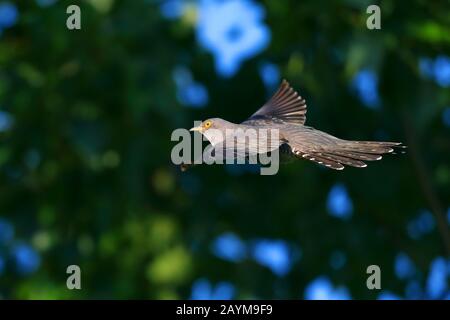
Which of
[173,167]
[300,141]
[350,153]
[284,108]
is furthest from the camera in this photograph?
[173,167]

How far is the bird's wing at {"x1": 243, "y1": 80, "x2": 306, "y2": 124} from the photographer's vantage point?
3846 millimetres

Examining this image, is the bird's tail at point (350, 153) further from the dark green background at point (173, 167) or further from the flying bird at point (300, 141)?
the dark green background at point (173, 167)

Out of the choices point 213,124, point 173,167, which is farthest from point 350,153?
point 173,167

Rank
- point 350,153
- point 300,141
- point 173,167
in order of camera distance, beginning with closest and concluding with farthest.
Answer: point 350,153
point 300,141
point 173,167

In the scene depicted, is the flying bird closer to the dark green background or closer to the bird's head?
the bird's head

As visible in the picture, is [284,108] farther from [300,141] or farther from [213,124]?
[213,124]

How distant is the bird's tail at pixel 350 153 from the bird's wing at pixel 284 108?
0.72 ft

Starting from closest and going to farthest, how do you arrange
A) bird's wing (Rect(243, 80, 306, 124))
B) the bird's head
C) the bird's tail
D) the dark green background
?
the bird's tail, the bird's head, bird's wing (Rect(243, 80, 306, 124)), the dark green background

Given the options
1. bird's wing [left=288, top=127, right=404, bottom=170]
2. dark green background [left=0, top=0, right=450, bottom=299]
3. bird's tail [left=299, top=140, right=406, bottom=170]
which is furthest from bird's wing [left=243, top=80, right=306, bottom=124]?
dark green background [left=0, top=0, right=450, bottom=299]

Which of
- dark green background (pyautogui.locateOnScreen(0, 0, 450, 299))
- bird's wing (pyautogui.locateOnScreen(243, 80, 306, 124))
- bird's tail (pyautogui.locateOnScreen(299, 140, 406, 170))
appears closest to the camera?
bird's tail (pyautogui.locateOnScreen(299, 140, 406, 170))

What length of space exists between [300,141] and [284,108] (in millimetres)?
381

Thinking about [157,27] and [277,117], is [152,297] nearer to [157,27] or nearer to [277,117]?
[157,27]

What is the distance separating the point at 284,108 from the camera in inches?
157

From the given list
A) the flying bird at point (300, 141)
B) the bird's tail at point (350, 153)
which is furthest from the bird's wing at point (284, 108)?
the bird's tail at point (350, 153)
